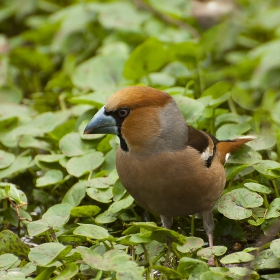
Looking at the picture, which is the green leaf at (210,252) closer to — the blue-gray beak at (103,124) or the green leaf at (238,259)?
the green leaf at (238,259)

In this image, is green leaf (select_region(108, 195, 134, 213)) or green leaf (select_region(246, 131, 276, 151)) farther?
green leaf (select_region(246, 131, 276, 151))

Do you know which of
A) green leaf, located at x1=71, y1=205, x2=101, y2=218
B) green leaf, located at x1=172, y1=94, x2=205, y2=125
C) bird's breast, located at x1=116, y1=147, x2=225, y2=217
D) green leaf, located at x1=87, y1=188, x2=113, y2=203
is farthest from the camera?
green leaf, located at x1=172, y1=94, x2=205, y2=125

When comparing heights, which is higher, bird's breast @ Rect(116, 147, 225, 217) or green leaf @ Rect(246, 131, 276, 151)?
bird's breast @ Rect(116, 147, 225, 217)

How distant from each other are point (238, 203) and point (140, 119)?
713 millimetres

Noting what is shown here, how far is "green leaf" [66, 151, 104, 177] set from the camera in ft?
13.0

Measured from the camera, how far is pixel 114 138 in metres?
4.23

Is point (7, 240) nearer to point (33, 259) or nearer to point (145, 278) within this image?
point (33, 259)

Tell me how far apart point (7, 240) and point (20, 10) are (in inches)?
183

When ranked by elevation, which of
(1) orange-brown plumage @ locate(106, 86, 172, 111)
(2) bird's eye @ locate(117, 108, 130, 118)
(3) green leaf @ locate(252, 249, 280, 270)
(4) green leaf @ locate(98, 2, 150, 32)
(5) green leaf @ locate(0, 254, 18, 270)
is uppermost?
A: (1) orange-brown plumage @ locate(106, 86, 172, 111)

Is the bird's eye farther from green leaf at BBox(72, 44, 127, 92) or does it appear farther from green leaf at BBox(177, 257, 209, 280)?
green leaf at BBox(72, 44, 127, 92)

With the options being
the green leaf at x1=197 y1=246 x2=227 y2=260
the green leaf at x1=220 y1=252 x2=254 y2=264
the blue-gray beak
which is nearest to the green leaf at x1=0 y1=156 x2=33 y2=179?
the blue-gray beak

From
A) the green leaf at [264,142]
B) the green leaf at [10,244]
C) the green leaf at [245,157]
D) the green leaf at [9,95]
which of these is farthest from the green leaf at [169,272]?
the green leaf at [9,95]

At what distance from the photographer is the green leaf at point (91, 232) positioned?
3.04 meters

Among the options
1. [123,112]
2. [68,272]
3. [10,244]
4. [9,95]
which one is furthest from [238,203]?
[9,95]
